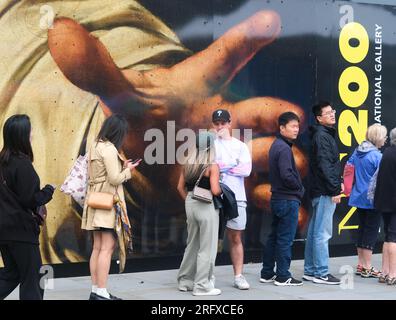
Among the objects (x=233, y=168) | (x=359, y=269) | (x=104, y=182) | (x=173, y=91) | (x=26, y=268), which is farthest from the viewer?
(x=359, y=269)

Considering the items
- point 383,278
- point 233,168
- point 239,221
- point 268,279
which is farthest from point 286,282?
point 233,168

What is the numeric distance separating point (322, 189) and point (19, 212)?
11.6 feet

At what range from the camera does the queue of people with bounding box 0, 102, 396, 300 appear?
5.81 m

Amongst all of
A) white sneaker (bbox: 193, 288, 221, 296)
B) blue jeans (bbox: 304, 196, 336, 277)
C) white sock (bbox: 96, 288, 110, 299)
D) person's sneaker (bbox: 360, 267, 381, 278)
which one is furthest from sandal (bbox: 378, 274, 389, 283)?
white sock (bbox: 96, 288, 110, 299)

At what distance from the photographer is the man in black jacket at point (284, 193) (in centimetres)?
773

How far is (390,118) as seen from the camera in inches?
398

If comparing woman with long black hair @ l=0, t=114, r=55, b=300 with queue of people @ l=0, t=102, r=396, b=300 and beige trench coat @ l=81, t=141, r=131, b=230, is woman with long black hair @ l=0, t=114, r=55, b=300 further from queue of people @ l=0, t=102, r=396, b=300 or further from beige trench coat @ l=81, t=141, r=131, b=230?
beige trench coat @ l=81, t=141, r=131, b=230

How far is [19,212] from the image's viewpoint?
5.77m

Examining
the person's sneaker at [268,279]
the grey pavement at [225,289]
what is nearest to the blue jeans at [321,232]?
the grey pavement at [225,289]

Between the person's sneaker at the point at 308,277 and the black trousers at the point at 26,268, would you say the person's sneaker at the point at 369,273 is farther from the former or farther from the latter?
the black trousers at the point at 26,268

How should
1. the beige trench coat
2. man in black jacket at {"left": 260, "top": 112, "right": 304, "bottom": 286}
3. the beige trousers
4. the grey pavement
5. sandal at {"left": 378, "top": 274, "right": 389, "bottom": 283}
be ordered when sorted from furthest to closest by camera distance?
1. sandal at {"left": 378, "top": 274, "right": 389, "bottom": 283}
2. man in black jacket at {"left": 260, "top": 112, "right": 304, "bottom": 286}
3. the grey pavement
4. the beige trousers
5. the beige trench coat

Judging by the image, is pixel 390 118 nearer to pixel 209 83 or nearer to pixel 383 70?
pixel 383 70

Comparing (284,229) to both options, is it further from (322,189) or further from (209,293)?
(209,293)

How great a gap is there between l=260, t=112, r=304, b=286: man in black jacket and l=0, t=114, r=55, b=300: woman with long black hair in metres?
2.79
